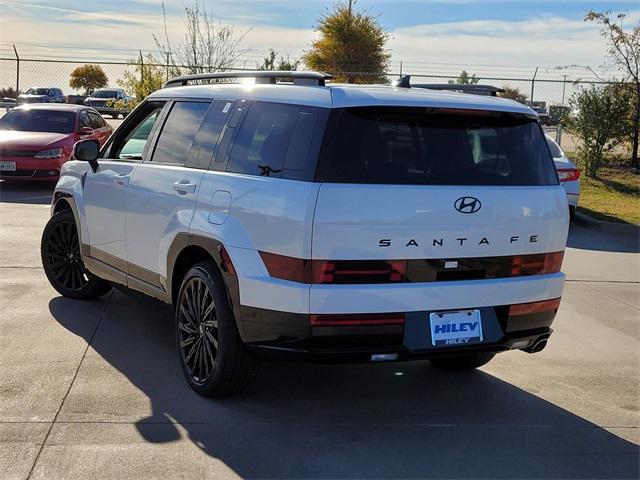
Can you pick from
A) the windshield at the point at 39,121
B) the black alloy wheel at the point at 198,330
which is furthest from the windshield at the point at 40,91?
the black alloy wheel at the point at 198,330

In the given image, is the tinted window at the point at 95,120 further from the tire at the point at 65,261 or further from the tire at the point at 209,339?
the tire at the point at 209,339

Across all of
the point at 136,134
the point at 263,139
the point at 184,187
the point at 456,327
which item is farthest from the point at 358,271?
Answer: the point at 136,134

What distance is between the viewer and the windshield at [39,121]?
1441 cm

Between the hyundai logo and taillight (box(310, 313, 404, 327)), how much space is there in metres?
0.65

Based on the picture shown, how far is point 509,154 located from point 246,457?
2220 mm

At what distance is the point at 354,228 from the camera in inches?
150

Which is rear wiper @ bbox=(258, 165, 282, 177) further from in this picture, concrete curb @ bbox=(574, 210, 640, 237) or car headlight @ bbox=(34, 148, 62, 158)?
car headlight @ bbox=(34, 148, 62, 158)

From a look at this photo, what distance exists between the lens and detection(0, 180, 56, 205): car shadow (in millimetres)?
12249

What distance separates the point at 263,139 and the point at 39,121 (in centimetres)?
1158

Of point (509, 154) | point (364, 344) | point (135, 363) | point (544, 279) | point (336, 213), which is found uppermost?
point (509, 154)

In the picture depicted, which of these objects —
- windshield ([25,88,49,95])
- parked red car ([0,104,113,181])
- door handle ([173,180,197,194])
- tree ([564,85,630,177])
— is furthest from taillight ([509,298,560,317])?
windshield ([25,88,49,95])

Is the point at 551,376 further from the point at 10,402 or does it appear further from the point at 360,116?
the point at 10,402

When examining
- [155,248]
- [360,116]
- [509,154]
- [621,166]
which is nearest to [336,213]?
[360,116]

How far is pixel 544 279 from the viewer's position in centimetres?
440
